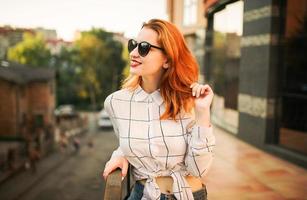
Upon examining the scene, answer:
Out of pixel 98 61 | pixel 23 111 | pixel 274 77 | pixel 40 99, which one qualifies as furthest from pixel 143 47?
pixel 98 61

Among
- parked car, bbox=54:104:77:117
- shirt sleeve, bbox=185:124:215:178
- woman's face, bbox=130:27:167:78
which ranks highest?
woman's face, bbox=130:27:167:78

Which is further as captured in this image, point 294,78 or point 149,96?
point 294,78

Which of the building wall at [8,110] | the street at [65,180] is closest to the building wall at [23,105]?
the building wall at [8,110]

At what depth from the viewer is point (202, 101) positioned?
Answer: 1630 mm

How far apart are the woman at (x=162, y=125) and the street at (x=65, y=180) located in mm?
8216

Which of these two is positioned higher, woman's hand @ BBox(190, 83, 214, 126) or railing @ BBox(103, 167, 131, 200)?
woman's hand @ BBox(190, 83, 214, 126)

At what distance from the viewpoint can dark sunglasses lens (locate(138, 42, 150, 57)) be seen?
1753 millimetres

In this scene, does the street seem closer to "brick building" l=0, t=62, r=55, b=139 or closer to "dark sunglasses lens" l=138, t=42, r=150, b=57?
"brick building" l=0, t=62, r=55, b=139

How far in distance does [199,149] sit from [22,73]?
17.2m

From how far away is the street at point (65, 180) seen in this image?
11188 mm

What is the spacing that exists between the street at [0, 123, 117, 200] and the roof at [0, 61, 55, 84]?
4.08 m

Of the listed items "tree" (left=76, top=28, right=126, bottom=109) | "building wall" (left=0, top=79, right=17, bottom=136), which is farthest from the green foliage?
"building wall" (left=0, top=79, right=17, bottom=136)

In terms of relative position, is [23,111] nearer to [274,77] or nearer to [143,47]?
[274,77]

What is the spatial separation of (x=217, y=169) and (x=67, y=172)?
41.8 ft
